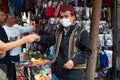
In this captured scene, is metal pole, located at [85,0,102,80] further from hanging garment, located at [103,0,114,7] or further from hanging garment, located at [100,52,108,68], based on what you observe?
hanging garment, located at [103,0,114,7]

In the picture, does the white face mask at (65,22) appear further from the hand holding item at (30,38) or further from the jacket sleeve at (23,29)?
the jacket sleeve at (23,29)

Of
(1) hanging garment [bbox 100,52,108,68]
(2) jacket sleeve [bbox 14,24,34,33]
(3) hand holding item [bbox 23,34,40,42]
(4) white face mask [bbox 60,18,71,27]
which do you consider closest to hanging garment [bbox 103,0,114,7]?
(1) hanging garment [bbox 100,52,108,68]

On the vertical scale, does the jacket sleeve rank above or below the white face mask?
below

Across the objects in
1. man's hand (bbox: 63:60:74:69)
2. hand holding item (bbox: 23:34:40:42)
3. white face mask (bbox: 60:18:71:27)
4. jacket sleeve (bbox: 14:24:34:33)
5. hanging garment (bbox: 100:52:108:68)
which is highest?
white face mask (bbox: 60:18:71:27)

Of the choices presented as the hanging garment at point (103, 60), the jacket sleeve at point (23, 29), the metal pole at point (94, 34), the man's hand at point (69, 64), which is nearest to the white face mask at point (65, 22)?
the man's hand at point (69, 64)

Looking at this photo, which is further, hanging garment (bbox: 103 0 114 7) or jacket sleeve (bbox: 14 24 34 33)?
hanging garment (bbox: 103 0 114 7)

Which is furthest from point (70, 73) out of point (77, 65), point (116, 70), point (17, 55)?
point (116, 70)

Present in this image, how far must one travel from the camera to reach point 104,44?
7.69 meters

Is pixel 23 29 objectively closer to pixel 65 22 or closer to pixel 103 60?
pixel 103 60

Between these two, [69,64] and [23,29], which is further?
[23,29]

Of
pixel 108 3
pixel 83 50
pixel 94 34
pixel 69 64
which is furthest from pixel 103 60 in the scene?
pixel 69 64

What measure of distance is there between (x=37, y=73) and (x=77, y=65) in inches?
26.4

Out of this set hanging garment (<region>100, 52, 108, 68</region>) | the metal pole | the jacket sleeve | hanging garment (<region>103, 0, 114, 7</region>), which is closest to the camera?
the metal pole

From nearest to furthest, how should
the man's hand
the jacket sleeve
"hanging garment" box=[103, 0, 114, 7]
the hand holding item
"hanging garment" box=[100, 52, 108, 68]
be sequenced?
1. the hand holding item
2. the man's hand
3. the jacket sleeve
4. "hanging garment" box=[100, 52, 108, 68]
5. "hanging garment" box=[103, 0, 114, 7]
